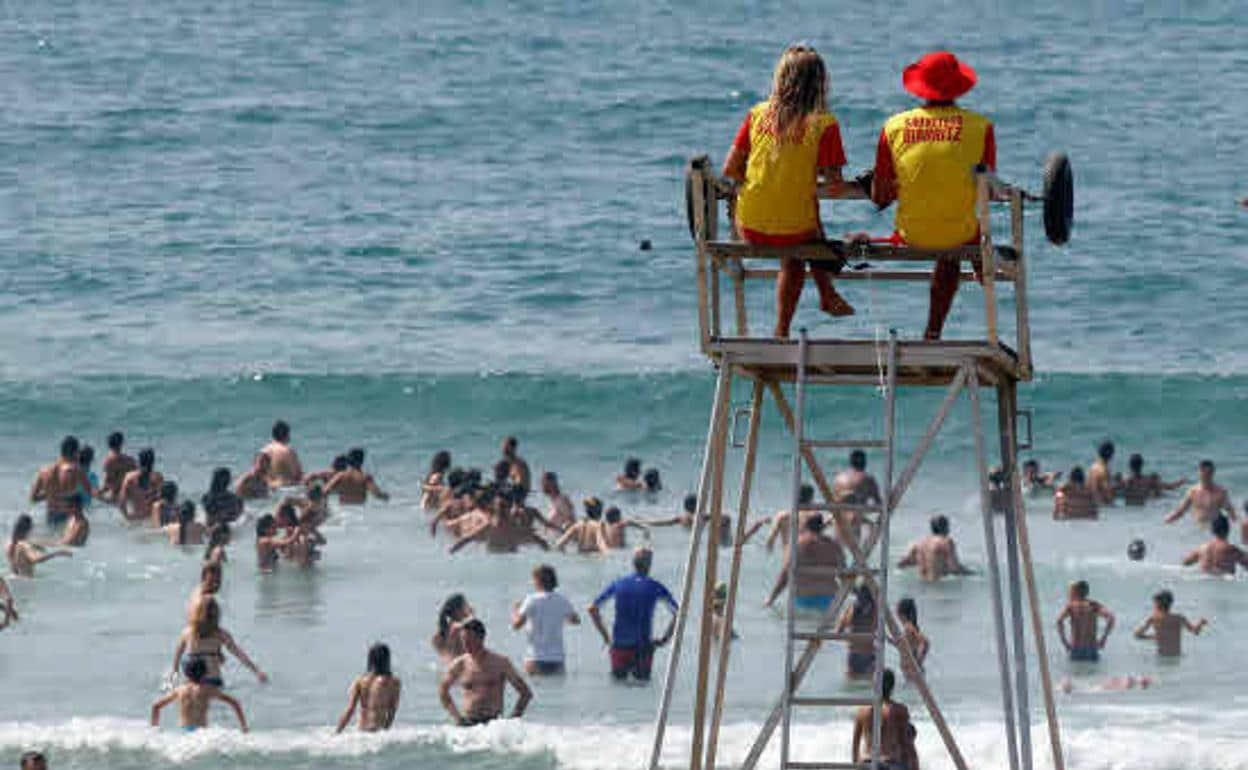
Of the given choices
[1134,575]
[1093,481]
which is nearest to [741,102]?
[1093,481]

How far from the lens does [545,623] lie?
17.0m

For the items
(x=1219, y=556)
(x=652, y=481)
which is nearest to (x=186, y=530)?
(x=652, y=481)

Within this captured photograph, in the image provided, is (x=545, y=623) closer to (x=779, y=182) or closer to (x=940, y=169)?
(x=779, y=182)

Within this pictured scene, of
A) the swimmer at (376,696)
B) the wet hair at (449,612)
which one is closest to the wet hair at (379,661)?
the swimmer at (376,696)

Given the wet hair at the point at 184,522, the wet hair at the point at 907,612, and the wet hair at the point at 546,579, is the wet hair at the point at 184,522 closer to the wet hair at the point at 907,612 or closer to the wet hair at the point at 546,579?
the wet hair at the point at 546,579

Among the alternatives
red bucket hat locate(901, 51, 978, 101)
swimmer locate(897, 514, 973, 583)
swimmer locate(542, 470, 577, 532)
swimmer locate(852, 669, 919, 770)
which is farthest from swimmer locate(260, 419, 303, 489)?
red bucket hat locate(901, 51, 978, 101)

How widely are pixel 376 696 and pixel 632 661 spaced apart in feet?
7.89

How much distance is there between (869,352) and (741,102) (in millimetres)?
36558

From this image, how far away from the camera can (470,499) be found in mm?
22141

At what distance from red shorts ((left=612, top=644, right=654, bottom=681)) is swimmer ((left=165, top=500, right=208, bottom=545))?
6018 mm

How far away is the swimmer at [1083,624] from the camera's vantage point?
683 inches

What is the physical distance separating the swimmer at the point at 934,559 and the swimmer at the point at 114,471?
25.4 feet

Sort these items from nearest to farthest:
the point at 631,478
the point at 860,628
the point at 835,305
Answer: the point at 835,305 < the point at 860,628 < the point at 631,478

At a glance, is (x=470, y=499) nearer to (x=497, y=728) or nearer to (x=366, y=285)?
(x=497, y=728)
